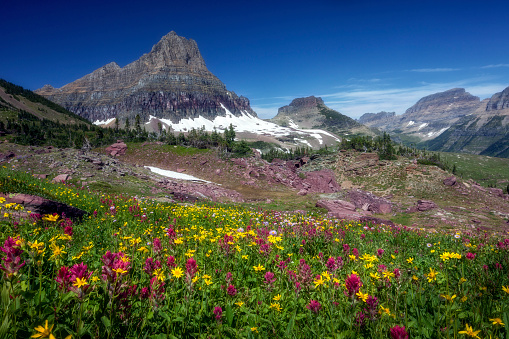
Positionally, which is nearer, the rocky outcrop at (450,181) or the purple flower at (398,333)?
the purple flower at (398,333)

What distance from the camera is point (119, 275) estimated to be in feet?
6.84

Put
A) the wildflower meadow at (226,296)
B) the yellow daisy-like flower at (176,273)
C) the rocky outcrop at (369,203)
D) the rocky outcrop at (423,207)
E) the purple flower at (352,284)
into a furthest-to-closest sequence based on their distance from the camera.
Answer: the rocky outcrop at (369,203) < the rocky outcrop at (423,207) < the yellow daisy-like flower at (176,273) < the purple flower at (352,284) < the wildflower meadow at (226,296)

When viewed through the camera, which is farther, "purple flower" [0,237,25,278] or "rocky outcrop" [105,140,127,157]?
"rocky outcrop" [105,140,127,157]

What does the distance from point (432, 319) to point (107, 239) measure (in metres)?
6.91

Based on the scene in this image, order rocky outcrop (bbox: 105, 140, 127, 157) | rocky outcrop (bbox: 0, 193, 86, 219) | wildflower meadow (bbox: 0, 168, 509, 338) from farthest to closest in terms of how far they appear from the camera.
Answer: rocky outcrop (bbox: 105, 140, 127, 157), rocky outcrop (bbox: 0, 193, 86, 219), wildflower meadow (bbox: 0, 168, 509, 338)

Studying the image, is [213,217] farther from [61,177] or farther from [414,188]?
[414,188]

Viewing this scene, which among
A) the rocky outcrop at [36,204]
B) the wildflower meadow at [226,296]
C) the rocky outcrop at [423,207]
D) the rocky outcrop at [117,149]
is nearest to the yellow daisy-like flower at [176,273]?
the wildflower meadow at [226,296]

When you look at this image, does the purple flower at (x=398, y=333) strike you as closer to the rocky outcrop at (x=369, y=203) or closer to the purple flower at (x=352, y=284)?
the purple flower at (x=352, y=284)

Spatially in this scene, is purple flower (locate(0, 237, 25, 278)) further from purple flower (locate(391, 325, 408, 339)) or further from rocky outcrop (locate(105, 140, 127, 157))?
rocky outcrop (locate(105, 140, 127, 157))

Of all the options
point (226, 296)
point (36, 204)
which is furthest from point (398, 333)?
point (36, 204)

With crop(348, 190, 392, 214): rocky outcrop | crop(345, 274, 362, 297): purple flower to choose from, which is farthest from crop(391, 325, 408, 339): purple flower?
crop(348, 190, 392, 214): rocky outcrop

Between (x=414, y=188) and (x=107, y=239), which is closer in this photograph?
(x=107, y=239)

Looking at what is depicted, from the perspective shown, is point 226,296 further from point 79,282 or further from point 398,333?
point 398,333

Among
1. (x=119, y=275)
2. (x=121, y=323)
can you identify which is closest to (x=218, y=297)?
(x=121, y=323)
